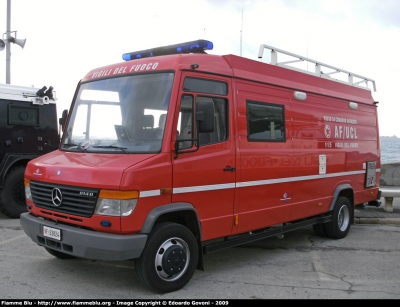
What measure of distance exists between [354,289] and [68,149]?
13.3ft

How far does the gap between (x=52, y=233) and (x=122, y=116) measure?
5.26 ft

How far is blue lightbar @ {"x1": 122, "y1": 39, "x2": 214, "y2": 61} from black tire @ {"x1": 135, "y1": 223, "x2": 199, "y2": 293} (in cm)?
236

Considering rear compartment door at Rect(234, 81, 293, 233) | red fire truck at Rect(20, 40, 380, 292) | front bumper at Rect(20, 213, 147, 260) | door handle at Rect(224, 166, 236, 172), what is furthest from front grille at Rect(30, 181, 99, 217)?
rear compartment door at Rect(234, 81, 293, 233)

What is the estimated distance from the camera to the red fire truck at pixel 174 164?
178 inches

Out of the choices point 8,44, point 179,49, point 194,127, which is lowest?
point 194,127

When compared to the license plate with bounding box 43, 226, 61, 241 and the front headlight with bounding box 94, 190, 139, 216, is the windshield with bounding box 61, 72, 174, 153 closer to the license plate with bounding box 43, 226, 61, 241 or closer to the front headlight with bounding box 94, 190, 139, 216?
the front headlight with bounding box 94, 190, 139, 216

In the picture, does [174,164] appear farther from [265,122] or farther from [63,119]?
[63,119]

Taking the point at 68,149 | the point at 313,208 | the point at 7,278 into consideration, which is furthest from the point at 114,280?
the point at 313,208

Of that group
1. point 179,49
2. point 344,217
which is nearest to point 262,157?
point 179,49

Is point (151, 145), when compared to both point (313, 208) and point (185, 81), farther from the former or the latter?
point (313, 208)

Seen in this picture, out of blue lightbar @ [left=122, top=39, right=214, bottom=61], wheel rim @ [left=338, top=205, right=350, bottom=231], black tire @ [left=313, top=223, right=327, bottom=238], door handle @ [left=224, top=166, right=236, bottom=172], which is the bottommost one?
black tire @ [left=313, top=223, right=327, bottom=238]

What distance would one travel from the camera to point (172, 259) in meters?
4.80

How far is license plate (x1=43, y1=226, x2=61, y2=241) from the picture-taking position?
476 cm

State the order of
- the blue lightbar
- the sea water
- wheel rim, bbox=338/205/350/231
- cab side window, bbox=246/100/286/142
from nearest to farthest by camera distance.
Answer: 1. the blue lightbar
2. cab side window, bbox=246/100/286/142
3. wheel rim, bbox=338/205/350/231
4. the sea water
